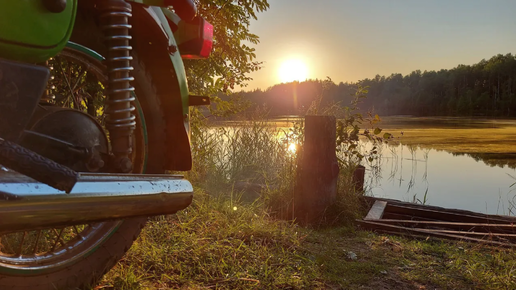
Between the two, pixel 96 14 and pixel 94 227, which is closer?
pixel 96 14

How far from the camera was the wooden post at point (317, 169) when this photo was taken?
3758 mm

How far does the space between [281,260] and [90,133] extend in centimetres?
146

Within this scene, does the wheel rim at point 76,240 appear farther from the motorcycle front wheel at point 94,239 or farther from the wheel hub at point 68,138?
the wheel hub at point 68,138

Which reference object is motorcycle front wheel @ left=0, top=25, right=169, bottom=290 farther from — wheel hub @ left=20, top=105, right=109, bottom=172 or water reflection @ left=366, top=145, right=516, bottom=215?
water reflection @ left=366, top=145, right=516, bottom=215

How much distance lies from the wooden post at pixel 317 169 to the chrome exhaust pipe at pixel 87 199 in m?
2.49

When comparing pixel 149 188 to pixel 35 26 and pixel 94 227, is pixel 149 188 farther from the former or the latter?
pixel 94 227

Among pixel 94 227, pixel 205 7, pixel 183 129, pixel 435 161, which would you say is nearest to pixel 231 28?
pixel 205 7

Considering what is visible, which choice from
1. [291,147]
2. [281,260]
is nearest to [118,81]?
[281,260]

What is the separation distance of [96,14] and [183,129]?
24.5 inches

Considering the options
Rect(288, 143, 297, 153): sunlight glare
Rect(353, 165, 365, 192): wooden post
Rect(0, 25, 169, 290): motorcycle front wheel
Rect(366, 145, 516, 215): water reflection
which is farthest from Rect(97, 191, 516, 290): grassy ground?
Rect(366, 145, 516, 215): water reflection

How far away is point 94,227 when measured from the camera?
1873mm

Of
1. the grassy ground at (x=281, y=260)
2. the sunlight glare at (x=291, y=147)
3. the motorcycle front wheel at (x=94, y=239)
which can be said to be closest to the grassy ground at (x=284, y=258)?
the grassy ground at (x=281, y=260)

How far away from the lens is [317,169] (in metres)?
3.77

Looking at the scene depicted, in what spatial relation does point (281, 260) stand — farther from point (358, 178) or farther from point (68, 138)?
point (358, 178)
